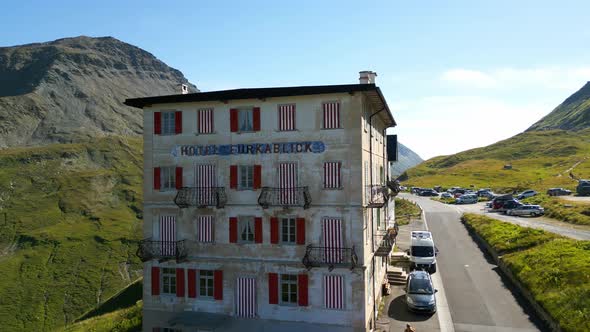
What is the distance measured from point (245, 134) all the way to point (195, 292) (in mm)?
11114

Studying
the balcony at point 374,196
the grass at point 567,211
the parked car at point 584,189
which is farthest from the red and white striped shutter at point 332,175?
the parked car at point 584,189

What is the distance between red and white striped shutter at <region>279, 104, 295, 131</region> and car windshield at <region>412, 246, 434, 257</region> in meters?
20.2

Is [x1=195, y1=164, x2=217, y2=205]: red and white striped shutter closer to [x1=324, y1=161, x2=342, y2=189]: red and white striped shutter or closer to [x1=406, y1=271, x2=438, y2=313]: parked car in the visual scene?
[x1=324, y1=161, x2=342, y2=189]: red and white striped shutter

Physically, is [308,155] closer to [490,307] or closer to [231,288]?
[231,288]

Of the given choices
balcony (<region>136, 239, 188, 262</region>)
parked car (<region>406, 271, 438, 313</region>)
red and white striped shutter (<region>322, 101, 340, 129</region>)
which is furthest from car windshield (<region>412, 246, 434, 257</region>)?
balcony (<region>136, 239, 188, 262</region>)

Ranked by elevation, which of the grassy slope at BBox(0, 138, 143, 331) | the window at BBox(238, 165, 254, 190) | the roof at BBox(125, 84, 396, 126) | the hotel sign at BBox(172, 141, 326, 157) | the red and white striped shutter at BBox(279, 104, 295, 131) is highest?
the roof at BBox(125, 84, 396, 126)

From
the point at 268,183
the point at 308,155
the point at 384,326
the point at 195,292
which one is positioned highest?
the point at 308,155

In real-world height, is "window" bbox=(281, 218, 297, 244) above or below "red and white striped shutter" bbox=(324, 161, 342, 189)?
below

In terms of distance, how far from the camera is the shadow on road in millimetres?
29714

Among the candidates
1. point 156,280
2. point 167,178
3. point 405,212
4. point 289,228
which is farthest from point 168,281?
point 405,212

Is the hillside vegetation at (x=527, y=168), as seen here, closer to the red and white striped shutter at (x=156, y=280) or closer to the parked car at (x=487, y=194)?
the parked car at (x=487, y=194)

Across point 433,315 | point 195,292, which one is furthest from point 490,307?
point 195,292

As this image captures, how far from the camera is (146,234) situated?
99.7 ft

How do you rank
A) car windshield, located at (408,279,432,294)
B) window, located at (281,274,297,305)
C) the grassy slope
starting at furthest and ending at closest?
the grassy slope, car windshield, located at (408,279,432,294), window, located at (281,274,297,305)
